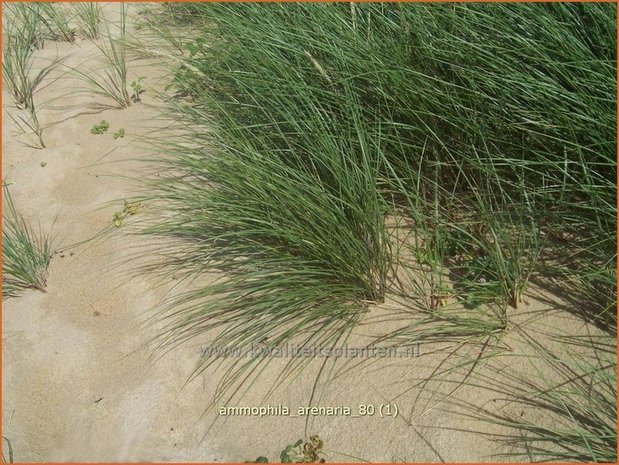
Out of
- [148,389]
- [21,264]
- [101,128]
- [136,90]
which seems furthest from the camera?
[136,90]

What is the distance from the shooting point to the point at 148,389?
1.92 meters

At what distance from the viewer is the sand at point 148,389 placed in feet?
5.57

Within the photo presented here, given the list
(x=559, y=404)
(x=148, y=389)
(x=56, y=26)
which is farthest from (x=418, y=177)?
(x=56, y=26)

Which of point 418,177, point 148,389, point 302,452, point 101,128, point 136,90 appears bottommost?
point 302,452

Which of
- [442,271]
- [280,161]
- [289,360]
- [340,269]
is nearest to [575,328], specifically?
[442,271]

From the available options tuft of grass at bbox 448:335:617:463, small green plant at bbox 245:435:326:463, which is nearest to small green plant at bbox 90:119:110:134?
small green plant at bbox 245:435:326:463

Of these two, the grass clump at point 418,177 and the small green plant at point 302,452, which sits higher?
the grass clump at point 418,177

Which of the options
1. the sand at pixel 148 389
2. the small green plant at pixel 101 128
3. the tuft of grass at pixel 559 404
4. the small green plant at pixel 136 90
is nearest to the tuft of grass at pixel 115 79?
the small green plant at pixel 136 90

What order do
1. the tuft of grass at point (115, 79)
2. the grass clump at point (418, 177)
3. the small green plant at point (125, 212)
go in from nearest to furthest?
the grass clump at point (418, 177) < the small green plant at point (125, 212) < the tuft of grass at point (115, 79)

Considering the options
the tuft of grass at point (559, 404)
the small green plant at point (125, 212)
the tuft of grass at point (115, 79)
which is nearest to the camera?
the tuft of grass at point (559, 404)

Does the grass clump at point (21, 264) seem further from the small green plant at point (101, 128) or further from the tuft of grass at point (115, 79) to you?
the tuft of grass at point (115, 79)

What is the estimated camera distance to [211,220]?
2135mm

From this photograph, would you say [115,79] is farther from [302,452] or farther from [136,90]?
[302,452]

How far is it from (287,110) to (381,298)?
73 centimetres
